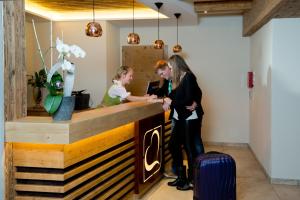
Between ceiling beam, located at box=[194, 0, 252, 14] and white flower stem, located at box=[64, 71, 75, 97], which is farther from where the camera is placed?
ceiling beam, located at box=[194, 0, 252, 14]

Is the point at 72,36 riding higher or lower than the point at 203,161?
higher

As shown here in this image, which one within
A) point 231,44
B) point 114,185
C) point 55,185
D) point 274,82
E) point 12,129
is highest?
point 231,44

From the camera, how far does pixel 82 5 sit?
6.37 meters

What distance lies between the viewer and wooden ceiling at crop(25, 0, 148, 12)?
610cm

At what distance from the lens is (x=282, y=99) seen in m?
4.96

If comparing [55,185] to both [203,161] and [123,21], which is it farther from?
[123,21]

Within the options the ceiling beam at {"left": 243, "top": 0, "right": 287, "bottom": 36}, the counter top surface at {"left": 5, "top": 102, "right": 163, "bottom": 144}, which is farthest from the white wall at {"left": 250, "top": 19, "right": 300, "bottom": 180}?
the counter top surface at {"left": 5, "top": 102, "right": 163, "bottom": 144}

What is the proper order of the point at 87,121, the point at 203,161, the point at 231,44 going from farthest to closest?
the point at 231,44 → the point at 203,161 → the point at 87,121

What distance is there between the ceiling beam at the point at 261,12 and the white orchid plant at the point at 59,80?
92.0 inches

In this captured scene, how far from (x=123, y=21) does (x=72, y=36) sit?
43.1 inches

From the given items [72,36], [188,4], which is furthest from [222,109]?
[72,36]

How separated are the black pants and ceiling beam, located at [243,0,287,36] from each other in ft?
5.22

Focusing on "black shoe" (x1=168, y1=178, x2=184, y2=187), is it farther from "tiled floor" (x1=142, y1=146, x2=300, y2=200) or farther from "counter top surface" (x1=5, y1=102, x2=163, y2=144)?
"counter top surface" (x1=5, y1=102, x2=163, y2=144)

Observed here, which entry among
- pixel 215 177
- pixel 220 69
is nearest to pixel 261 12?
pixel 215 177
